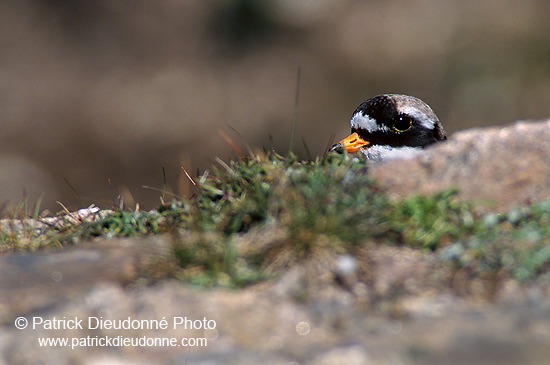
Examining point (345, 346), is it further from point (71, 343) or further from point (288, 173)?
point (288, 173)

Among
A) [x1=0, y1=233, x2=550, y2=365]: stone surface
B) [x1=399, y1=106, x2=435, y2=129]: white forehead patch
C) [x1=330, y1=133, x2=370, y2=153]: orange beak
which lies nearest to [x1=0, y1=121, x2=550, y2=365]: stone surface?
[x1=0, y1=233, x2=550, y2=365]: stone surface

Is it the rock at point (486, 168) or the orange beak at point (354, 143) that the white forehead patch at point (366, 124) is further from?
the rock at point (486, 168)

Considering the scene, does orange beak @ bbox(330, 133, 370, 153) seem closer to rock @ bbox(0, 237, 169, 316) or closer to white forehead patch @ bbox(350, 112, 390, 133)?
white forehead patch @ bbox(350, 112, 390, 133)

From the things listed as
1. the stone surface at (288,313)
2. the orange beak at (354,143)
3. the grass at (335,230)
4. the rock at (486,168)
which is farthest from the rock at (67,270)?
the orange beak at (354,143)

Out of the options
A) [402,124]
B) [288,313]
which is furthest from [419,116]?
[288,313]

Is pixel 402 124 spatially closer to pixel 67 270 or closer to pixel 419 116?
pixel 419 116
